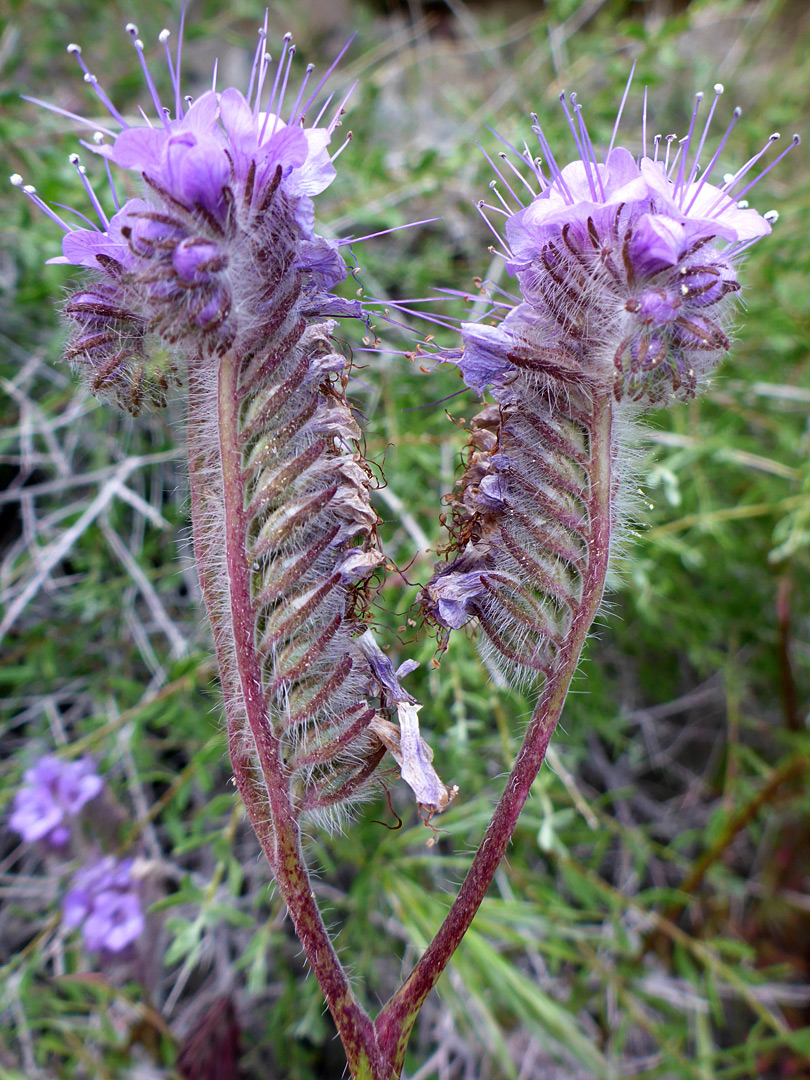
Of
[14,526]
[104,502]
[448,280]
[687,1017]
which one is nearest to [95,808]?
[104,502]

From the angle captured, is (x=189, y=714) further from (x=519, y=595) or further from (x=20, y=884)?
(x=519, y=595)

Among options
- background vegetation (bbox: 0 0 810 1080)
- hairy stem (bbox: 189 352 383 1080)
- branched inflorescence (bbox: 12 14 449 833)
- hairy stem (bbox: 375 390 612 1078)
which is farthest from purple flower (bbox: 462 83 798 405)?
background vegetation (bbox: 0 0 810 1080)

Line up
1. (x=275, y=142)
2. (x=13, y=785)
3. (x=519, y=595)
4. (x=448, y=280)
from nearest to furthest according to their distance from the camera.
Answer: (x=275, y=142), (x=519, y=595), (x=13, y=785), (x=448, y=280)

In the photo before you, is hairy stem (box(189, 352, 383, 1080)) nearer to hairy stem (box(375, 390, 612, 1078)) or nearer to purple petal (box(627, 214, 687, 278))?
A: hairy stem (box(375, 390, 612, 1078))

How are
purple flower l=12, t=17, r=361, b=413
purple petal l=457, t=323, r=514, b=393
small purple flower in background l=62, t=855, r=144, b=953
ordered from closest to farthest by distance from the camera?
1. purple flower l=12, t=17, r=361, b=413
2. purple petal l=457, t=323, r=514, b=393
3. small purple flower in background l=62, t=855, r=144, b=953

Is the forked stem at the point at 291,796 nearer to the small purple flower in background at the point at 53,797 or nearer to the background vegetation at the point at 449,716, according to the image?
the background vegetation at the point at 449,716

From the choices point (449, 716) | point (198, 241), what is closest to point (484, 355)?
point (198, 241)

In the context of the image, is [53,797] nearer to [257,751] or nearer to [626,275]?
[257,751]
